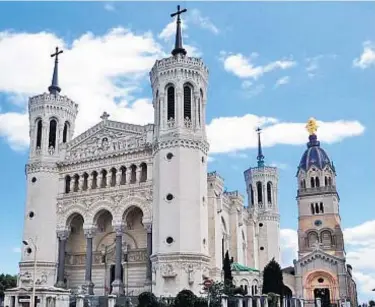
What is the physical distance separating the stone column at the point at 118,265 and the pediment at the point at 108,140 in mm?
7431

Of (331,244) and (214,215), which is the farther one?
(331,244)

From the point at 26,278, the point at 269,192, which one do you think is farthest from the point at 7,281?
the point at 269,192

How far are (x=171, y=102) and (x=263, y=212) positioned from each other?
29129 mm

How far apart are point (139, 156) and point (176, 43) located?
11450 millimetres

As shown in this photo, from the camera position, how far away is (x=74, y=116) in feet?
181

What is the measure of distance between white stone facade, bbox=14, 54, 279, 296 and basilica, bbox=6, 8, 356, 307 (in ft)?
0.31

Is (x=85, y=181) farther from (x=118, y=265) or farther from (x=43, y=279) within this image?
(x=43, y=279)

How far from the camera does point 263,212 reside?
70875 millimetres

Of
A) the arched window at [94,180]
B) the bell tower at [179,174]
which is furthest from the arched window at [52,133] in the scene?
the bell tower at [179,174]

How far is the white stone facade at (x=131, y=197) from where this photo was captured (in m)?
43.5

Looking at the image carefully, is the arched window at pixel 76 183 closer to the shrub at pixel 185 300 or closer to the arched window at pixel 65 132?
the arched window at pixel 65 132

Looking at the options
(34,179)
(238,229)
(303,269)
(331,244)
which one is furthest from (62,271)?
(331,244)

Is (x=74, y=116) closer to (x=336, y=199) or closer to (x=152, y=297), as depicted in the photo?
(x=152, y=297)

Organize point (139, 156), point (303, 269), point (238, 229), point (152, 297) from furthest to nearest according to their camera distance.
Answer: point (303, 269), point (238, 229), point (139, 156), point (152, 297)
